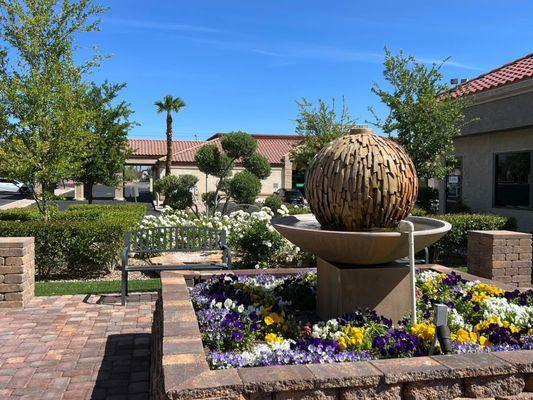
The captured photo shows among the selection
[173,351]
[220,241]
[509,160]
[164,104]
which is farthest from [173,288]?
[164,104]

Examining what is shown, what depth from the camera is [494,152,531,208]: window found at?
11254mm

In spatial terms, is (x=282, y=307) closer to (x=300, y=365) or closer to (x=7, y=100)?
(x=300, y=365)

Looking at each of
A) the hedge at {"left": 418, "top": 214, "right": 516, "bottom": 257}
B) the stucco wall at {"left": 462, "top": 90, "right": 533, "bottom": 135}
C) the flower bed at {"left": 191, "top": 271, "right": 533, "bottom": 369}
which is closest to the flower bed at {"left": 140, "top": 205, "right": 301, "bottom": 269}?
the hedge at {"left": 418, "top": 214, "right": 516, "bottom": 257}

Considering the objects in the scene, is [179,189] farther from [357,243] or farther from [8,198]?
[8,198]

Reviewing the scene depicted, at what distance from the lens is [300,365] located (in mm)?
2512

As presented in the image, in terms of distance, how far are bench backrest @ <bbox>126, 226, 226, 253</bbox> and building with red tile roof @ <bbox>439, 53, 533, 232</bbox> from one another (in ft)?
24.4

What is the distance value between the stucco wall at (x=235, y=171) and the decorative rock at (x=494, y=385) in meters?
32.4

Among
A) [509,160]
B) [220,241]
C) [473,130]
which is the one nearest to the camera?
[220,241]

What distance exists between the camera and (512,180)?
11.7 meters

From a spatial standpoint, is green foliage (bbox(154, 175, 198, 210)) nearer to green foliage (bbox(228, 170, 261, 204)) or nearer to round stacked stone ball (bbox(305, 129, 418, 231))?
green foliage (bbox(228, 170, 261, 204))

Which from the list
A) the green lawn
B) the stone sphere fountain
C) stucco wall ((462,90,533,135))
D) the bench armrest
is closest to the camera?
the stone sphere fountain

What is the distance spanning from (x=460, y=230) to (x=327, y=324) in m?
6.88

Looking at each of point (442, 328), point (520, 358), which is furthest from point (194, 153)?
point (520, 358)

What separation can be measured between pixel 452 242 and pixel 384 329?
668cm
